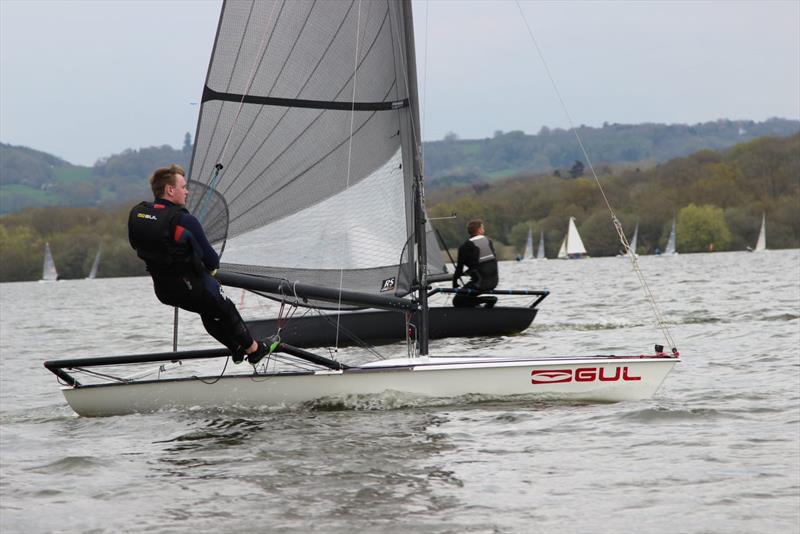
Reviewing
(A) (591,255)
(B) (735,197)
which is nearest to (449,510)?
(A) (591,255)

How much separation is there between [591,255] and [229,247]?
103050mm

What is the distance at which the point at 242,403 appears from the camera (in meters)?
8.60

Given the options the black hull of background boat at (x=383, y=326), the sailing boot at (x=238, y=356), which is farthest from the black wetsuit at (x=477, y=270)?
the sailing boot at (x=238, y=356)

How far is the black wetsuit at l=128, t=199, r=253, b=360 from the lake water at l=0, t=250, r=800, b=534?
41.1 inches

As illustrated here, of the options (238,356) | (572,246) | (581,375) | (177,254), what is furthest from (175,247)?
(572,246)

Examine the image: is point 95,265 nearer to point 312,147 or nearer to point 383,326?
point 383,326

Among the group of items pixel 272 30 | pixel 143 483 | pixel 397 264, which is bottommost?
pixel 143 483

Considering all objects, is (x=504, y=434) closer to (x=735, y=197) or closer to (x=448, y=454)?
(x=448, y=454)

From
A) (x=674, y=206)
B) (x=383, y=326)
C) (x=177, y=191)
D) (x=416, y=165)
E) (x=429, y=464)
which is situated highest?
(x=674, y=206)

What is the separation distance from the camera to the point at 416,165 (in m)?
9.91

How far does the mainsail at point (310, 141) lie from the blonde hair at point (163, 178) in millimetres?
3210

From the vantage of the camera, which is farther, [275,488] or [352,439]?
[352,439]

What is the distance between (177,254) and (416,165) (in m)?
3.44

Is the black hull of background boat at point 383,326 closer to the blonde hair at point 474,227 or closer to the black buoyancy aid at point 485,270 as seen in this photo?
the black buoyancy aid at point 485,270
